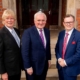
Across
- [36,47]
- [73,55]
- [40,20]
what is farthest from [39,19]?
[73,55]

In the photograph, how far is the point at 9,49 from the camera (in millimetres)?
2064

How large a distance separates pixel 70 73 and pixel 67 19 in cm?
68

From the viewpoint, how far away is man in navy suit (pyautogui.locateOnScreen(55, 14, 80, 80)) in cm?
213

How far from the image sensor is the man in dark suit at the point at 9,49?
2041 mm

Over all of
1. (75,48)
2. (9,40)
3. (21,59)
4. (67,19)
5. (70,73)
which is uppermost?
(67,19)

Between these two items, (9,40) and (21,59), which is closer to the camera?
(9,40)

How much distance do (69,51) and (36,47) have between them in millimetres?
412

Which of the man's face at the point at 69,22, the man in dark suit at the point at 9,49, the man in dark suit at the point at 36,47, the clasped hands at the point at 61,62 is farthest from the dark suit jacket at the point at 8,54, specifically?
the man's face at the point at 69,22

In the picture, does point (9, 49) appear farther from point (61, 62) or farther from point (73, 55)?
point (73, 55)

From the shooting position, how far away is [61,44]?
2.26 metres

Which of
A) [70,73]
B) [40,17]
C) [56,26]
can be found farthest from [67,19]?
[56,26]

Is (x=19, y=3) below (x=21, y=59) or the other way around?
the other way around

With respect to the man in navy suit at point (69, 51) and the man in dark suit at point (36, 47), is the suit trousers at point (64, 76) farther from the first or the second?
the man in dark suit at point (36, 47)

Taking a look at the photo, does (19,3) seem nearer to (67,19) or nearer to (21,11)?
(21,11)
